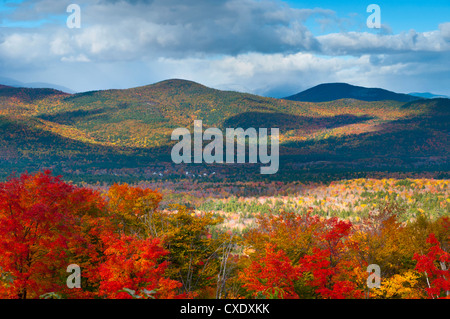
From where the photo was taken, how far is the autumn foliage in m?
20.8

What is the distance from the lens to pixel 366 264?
96.6 feet

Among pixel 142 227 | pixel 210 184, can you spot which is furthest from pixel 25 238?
pixel 210 184

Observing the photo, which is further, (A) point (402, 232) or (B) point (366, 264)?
(A) point (402, 232)

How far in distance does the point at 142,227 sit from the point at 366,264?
61.5 feet

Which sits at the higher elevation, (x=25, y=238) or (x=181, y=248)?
(x=25, y=238)

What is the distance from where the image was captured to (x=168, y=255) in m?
27.7

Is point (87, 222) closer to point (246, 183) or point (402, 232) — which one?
point (402, 232)

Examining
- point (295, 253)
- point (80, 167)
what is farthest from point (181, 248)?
point (80, 167)

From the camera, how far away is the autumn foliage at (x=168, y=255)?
2078 cm

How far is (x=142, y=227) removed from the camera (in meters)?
35.8
